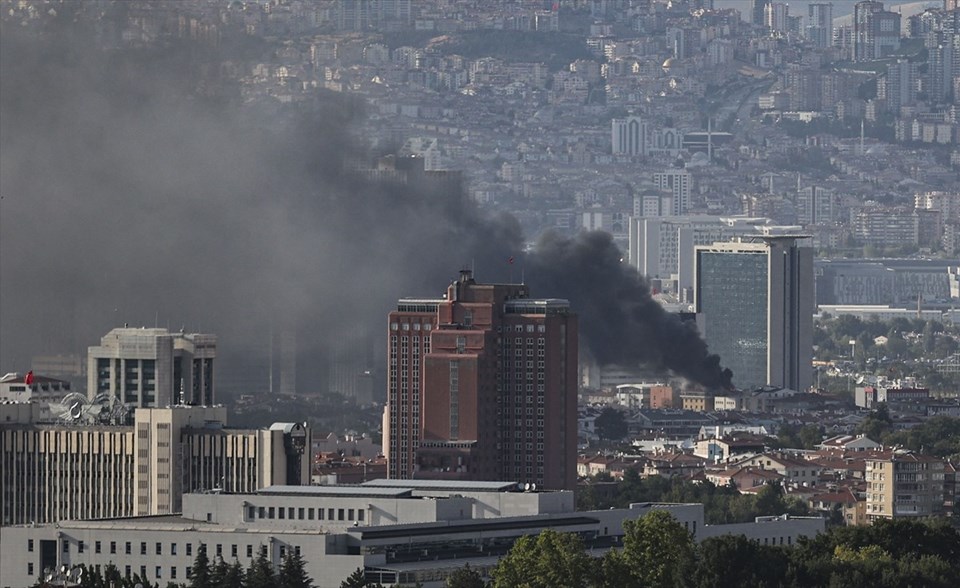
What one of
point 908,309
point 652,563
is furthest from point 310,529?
point 908,309

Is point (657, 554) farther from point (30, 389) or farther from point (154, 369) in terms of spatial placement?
point (30, 389)

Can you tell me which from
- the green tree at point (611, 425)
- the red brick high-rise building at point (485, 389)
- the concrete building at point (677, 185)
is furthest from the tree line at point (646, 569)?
the concrete building at point (677, 185)

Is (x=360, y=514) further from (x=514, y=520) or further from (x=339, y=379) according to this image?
(x=339, y=379)

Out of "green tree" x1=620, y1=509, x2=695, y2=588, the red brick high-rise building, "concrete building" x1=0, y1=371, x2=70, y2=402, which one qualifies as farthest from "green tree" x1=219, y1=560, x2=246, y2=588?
the red brick high-rise building

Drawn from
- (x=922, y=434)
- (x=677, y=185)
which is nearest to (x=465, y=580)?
(x=922, y=434)

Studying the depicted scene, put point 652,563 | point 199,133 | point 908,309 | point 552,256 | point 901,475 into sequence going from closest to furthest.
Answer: point 652,563 < point 901,475 < point 552,256 < point 199,133 < point 908,309

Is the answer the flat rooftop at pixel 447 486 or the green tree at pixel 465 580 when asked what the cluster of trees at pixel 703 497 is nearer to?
the flat rooftop at pixel 447 486

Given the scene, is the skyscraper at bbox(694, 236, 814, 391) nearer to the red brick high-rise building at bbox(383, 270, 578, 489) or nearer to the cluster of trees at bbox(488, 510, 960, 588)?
the red brick high-rise building at bbox(383, 270, 578, 489)
